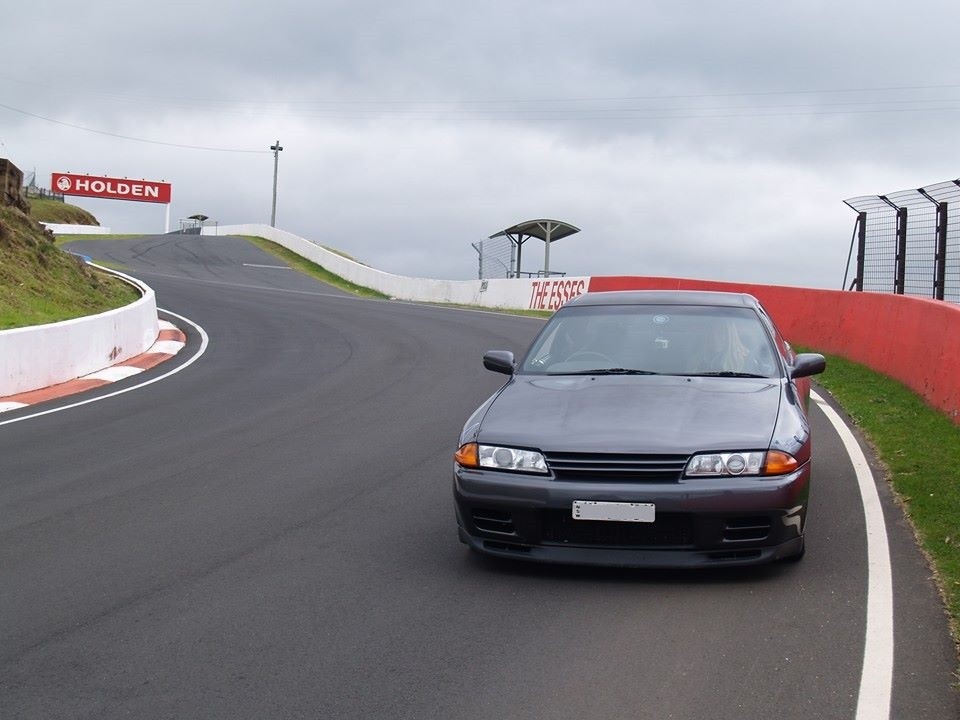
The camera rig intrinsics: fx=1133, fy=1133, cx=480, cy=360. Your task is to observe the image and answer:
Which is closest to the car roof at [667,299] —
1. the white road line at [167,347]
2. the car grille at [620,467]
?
the car grille at [620,467]

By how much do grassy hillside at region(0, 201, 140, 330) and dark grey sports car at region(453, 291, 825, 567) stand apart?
1338 centimetres

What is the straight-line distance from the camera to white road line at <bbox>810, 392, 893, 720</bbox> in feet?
13.6

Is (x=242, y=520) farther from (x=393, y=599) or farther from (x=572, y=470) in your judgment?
(x=572, y=470)

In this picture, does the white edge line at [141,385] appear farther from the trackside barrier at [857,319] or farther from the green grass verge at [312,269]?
the green grass verge at [312,269]

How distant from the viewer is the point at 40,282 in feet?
71.3

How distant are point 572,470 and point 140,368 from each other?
12.8 metres

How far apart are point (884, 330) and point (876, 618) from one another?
10.2 meters

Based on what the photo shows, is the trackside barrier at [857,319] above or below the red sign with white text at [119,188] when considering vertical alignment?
below

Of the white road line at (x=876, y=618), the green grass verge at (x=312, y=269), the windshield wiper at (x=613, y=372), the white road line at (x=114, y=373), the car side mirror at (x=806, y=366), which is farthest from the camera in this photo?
the green grass verge at (x=312, y=269)

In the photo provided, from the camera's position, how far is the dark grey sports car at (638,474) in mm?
5414

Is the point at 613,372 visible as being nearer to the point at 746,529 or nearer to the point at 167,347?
the point at 746,529

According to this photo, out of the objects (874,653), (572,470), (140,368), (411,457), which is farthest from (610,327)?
(140,368)

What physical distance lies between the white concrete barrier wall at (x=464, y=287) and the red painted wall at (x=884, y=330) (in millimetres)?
4994

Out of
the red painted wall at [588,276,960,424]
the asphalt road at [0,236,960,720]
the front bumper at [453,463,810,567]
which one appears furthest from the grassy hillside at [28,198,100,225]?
the front bumper at [453,463,810,567]
